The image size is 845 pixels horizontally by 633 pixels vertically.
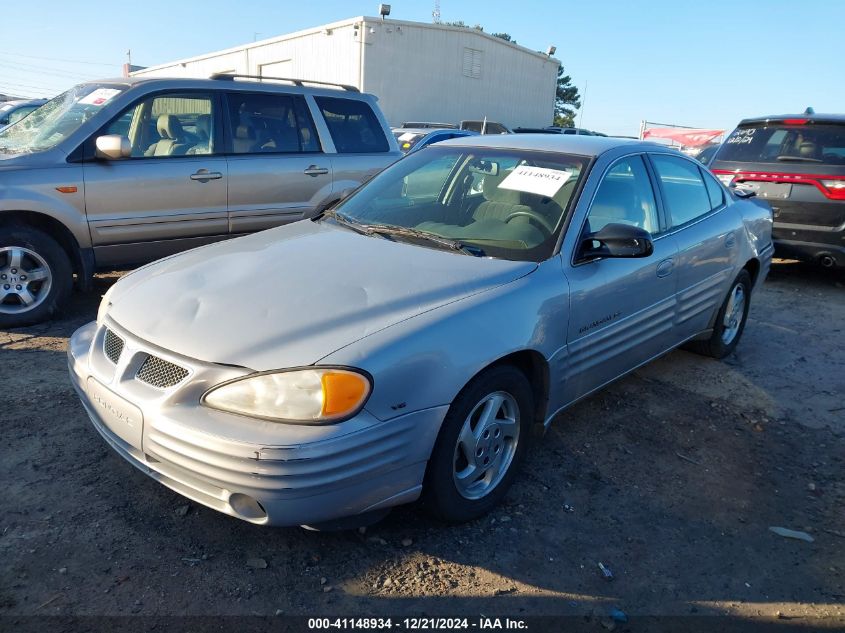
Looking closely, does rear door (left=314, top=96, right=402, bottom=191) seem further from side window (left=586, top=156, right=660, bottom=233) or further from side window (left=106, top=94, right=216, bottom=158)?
side window (left=586, top=156, right=660, bottom=233)

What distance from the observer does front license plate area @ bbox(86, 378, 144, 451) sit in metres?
2.49

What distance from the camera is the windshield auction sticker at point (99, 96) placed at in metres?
5.32

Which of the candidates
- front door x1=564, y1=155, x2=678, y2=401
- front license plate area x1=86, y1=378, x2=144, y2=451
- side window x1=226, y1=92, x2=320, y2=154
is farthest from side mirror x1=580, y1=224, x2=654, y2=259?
side window x1=226, y1=92, x2=320, y2=154

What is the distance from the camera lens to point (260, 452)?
223cm

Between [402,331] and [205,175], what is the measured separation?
372cm

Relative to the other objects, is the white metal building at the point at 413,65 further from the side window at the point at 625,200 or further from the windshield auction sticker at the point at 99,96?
the side window at the point at 625,200

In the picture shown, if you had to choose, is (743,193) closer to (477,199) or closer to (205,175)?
(477,199)

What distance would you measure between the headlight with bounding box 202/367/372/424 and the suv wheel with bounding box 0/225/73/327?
3363 mm

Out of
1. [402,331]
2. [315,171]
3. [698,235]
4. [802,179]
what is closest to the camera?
[402,331]

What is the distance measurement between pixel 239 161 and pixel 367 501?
13.5 ft

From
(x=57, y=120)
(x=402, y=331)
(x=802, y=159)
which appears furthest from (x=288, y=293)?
(x=802, y=159)

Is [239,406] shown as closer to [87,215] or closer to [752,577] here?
[752,577]

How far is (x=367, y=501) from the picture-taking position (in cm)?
242

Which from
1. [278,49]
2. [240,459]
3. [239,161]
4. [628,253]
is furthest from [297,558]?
[278,49]
